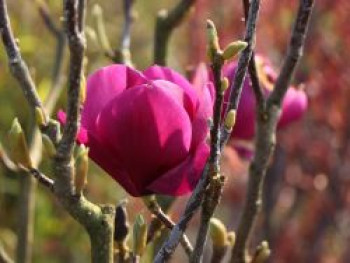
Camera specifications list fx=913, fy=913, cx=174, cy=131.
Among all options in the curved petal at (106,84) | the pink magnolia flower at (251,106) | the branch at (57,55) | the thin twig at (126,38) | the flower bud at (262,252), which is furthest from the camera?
the branch at (57,55)

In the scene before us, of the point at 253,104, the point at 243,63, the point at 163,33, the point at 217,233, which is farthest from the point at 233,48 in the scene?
the point at 163,33

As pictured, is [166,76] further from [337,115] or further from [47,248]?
[47,248]

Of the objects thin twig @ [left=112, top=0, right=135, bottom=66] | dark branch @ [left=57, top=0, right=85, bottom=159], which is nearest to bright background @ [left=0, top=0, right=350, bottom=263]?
thin twig @ [left=112, top=0, right=135, bottom=66]

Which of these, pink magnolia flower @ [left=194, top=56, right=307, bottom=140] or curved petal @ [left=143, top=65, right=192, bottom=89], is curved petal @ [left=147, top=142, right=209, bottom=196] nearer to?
curved petal @ [left=143, top=65, right=192, bottom=89]

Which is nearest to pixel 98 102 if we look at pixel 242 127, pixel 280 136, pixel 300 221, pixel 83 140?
pixel 83 140

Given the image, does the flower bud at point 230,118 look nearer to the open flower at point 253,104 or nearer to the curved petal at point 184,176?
the curved petal at point 184,176

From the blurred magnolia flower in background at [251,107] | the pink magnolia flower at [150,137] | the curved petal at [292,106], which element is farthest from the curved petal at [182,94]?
the curved petal at [292,106]

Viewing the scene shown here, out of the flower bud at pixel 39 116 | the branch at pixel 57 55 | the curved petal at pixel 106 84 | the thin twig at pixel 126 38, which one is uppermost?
the flower bud at pixel 39 116
